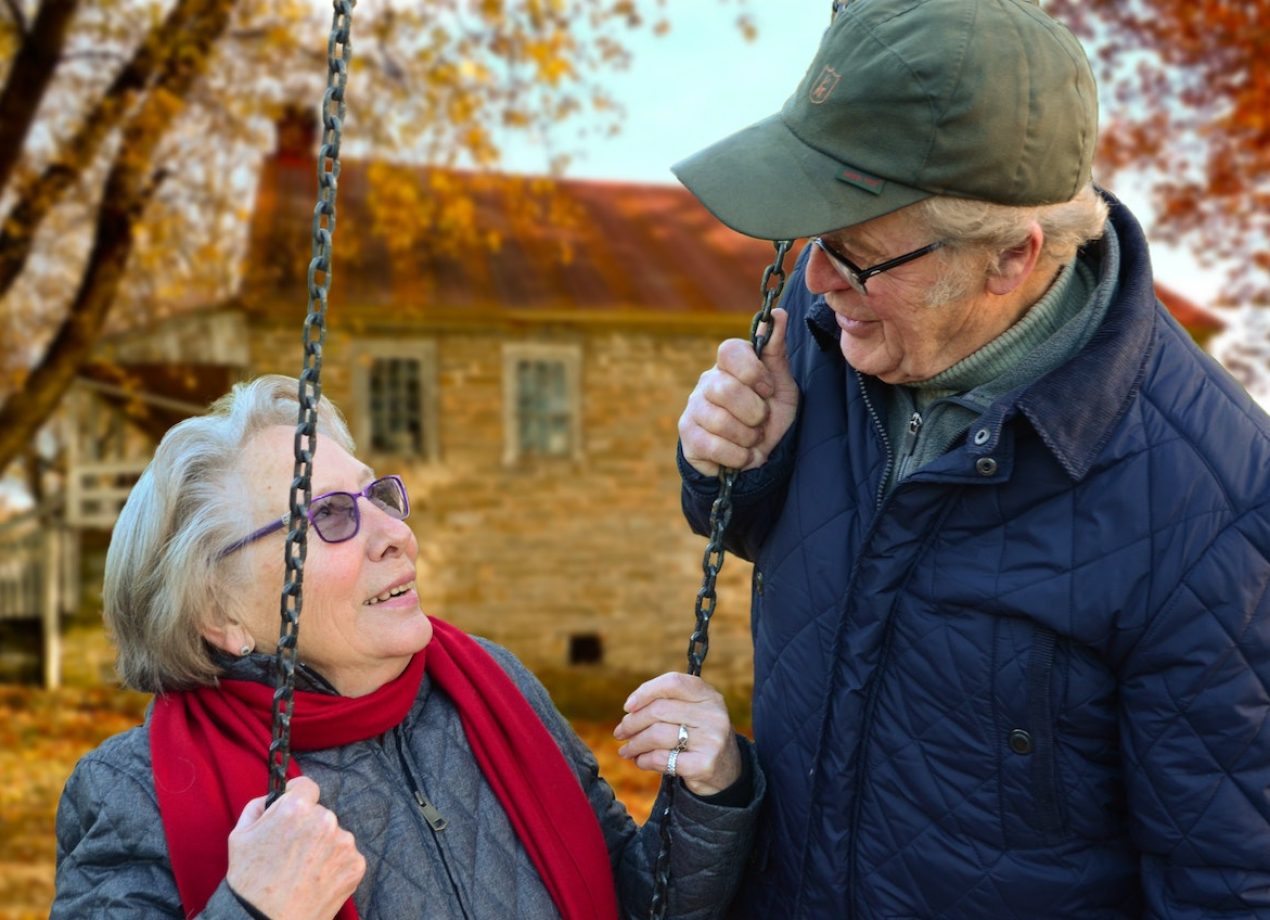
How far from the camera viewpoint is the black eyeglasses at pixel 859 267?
184 cm

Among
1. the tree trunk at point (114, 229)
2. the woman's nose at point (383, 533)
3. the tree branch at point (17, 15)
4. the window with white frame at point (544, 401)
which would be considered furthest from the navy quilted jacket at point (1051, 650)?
the window with white frame at point (544, 401)

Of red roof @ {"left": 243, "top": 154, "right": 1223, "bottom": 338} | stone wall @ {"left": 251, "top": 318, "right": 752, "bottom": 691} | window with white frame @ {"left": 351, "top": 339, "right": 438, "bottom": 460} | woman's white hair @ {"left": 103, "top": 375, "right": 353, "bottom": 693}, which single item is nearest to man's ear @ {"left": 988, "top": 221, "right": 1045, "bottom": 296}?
woman's white hair @ {"left": 103, "top": 375, "right": 353, "bottom": 693}

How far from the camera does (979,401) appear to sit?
1.88m

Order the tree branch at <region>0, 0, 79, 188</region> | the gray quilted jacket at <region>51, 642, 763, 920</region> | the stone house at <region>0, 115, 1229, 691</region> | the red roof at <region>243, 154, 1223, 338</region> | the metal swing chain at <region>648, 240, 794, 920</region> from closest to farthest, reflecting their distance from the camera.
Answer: the gray quilted jacket at <region>51, 642, 763, 920</region>
the metal swing chain at <region>648, 240, 794, 920</region>
the tree branch at <region>0, 0, 79, 188</region>
the red roof at <region>243, 154, 1223, 338</region>
the stone house at <region>0, 115, 1229, 691</region>

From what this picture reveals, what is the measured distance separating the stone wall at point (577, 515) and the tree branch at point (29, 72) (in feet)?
19.3

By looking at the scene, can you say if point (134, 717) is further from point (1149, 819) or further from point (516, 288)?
point (1149, 819)

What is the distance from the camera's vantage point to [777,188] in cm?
186

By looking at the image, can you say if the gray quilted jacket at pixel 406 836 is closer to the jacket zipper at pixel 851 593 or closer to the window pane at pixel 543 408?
the jacket zipper at pixel 851 593

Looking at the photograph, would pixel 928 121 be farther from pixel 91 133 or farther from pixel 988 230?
pixel 91 133

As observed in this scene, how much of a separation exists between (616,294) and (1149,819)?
13485 millimetres

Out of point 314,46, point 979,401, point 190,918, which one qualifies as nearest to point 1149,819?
point 979,401

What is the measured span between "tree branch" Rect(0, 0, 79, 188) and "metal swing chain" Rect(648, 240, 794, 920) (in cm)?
771

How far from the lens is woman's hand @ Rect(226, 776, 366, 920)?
1835 millimetres

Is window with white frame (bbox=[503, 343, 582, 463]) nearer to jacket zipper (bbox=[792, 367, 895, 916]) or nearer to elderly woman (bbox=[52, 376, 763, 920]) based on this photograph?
elderly woman (bbox=[52, 376, 763, 920])
